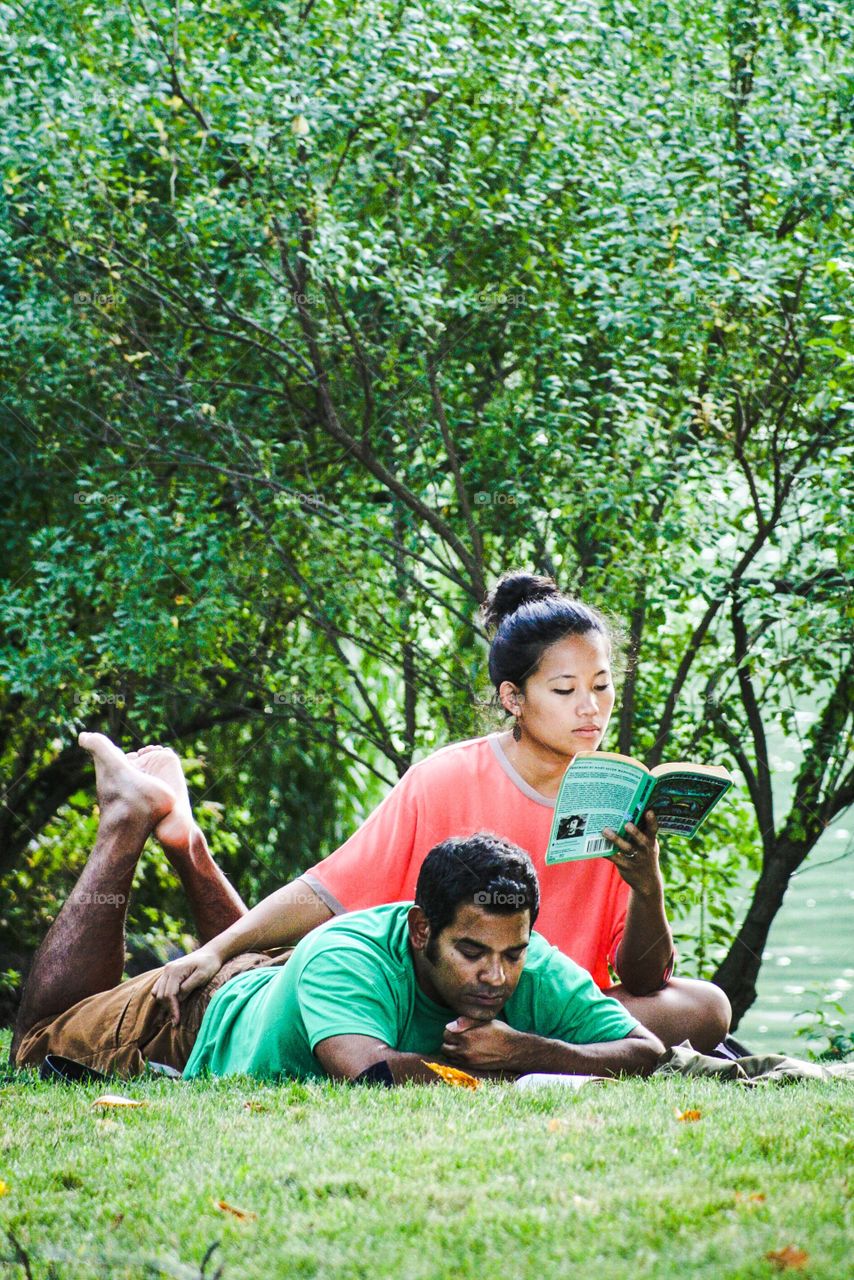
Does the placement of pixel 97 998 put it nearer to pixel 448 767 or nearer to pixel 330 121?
pixel 448 767

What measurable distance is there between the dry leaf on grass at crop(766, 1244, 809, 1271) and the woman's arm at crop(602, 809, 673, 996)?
74.2 inches

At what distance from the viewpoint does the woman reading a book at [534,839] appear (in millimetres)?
4539

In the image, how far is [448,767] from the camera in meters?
4.73

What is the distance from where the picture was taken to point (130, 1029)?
450 centimetres

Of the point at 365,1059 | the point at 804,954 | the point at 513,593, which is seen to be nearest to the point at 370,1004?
the point at 365,1059

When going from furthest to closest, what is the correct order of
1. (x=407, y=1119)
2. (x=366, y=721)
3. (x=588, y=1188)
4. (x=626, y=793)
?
(x=366, y=721) → (x=626, y=793) → (x=407, y=1119) → (x=588, y=1188)

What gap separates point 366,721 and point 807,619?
7.87ft

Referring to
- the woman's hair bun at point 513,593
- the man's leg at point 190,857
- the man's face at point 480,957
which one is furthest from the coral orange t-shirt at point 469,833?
the man's face at point 480,957

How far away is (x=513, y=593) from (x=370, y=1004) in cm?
164

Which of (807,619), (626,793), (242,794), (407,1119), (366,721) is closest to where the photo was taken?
(407,1119)

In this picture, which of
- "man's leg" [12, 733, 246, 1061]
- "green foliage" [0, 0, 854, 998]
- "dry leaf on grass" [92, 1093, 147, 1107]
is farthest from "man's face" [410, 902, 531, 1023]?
"green foliage" [0, 0, 854, 998]

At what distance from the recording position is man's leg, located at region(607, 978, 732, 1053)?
4508mm

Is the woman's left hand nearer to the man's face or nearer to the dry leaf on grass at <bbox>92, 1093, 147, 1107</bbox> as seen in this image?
the man's face

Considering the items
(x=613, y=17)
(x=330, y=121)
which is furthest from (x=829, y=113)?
(x=330, y=121)
